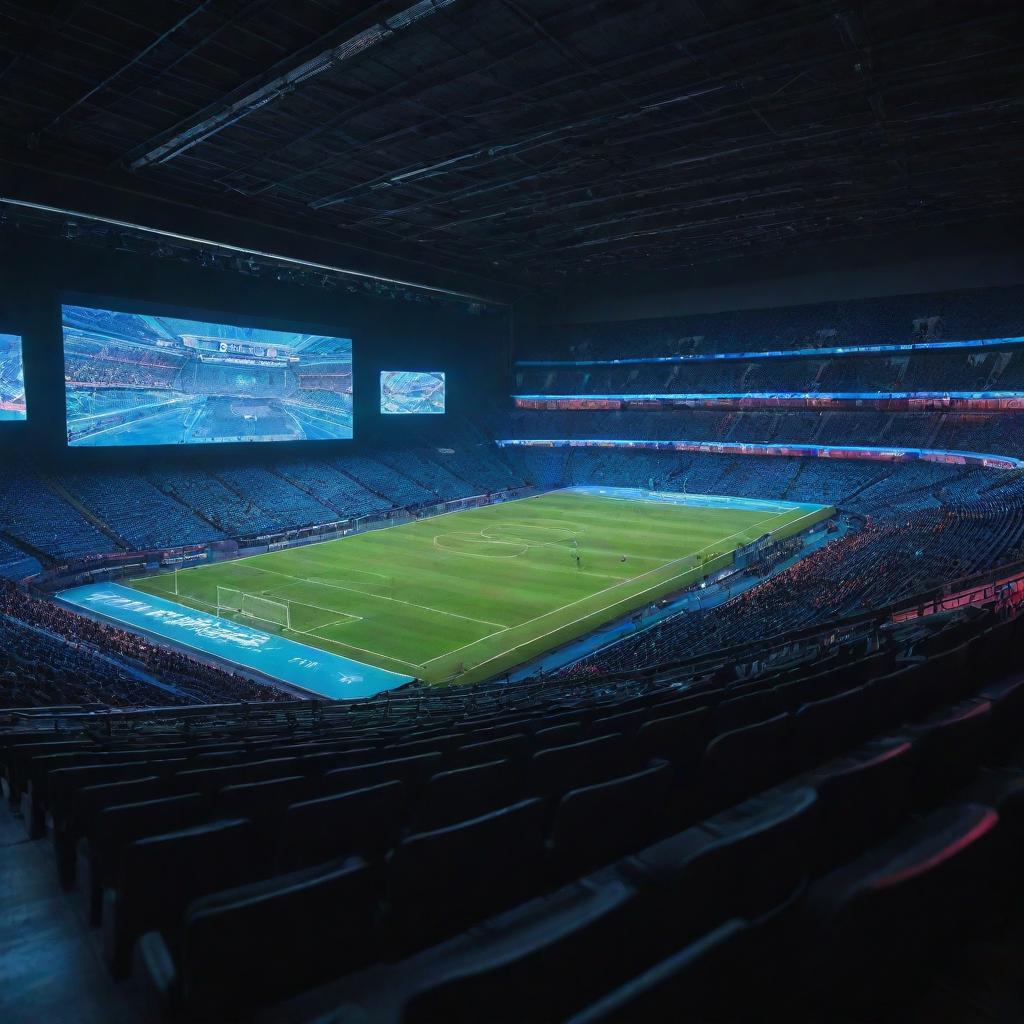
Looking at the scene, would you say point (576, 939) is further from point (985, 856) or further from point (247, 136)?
point (247, 136)

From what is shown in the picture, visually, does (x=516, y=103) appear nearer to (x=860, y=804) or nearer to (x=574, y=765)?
(x=574, y=765)

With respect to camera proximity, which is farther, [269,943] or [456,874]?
[456,874]

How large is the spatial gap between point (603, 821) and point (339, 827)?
1372 mm

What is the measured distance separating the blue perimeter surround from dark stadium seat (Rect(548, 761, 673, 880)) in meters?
19.2

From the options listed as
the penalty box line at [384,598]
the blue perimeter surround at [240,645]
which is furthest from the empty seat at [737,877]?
the penalty box line at [384,598]

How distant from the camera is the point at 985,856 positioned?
2.54 meters

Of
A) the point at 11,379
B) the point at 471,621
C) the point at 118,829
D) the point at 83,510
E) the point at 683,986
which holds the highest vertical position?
the point at 11,379

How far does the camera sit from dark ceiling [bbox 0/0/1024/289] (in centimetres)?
2155

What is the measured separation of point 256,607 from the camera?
31391 mm

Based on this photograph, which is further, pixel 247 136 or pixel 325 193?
pixel 325 193

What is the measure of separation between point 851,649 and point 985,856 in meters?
8.61

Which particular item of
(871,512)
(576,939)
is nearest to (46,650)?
(576,939)

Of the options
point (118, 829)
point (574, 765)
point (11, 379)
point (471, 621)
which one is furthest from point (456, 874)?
point (11, 379)

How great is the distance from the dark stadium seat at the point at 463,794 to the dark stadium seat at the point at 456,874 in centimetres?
95
